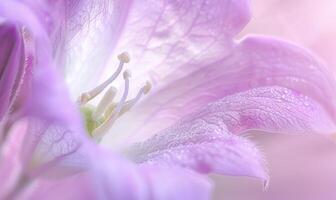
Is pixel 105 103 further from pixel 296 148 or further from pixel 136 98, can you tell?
pixel 296 148

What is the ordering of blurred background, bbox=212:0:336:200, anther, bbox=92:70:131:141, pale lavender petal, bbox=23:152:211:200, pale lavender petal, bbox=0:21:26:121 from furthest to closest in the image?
1. blurred background, bbox=212:0:336:200
2. anther, bbox=92:70:131:141
3. pale lavender petal, bbox=0:21:26:121
4. pale lavender petal, bbox=23:152:211:200

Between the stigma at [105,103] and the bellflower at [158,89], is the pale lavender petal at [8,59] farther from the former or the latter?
the stigma at [105,103]

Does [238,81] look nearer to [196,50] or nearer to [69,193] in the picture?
[196,50]

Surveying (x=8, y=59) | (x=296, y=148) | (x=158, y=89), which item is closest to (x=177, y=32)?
(x=158, y=89)

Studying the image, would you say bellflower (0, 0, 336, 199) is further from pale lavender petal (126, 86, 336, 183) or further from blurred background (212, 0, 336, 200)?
blurred background (212, 0, 336, 200)

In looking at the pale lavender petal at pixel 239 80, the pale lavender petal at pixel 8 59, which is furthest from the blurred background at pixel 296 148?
the pale lavender petal at pixel 8 59

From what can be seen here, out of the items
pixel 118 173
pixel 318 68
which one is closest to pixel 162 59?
pixel 318 68

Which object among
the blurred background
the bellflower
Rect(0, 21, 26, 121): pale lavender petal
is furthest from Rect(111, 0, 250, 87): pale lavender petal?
the blurred background
